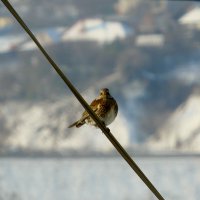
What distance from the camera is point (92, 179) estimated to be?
5.45m

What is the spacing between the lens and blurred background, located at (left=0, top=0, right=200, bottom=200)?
538cm

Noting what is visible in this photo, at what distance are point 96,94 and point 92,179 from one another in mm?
872

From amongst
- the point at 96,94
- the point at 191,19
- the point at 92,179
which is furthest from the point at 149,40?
the point at 92,179

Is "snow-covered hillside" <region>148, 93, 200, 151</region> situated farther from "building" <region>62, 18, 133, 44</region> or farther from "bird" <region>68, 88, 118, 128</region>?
"bird" <region>68, 88, 118, 128</region>

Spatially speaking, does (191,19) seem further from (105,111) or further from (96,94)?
(105,111)

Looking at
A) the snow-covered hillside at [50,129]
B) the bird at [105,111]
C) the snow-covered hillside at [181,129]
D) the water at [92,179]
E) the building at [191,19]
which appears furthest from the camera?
the building at [191,19]

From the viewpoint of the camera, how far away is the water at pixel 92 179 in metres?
5.07

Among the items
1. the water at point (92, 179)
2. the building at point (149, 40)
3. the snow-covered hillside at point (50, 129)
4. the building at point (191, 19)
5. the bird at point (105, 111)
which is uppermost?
the building at point (191, 19)

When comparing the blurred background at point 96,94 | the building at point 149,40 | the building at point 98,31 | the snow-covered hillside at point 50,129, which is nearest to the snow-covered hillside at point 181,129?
the blurred background at point 96,94

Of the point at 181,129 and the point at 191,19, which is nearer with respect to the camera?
the point at 181,129

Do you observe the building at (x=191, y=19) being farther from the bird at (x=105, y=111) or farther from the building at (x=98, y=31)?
the bird at (x=105, y=111)

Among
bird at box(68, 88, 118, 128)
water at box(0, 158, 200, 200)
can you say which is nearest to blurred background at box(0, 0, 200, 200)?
water at box(0, 158, 200, 200)

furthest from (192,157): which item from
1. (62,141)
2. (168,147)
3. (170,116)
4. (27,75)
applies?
(27,75)

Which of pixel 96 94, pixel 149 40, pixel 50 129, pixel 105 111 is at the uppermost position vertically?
pixel 149 40
